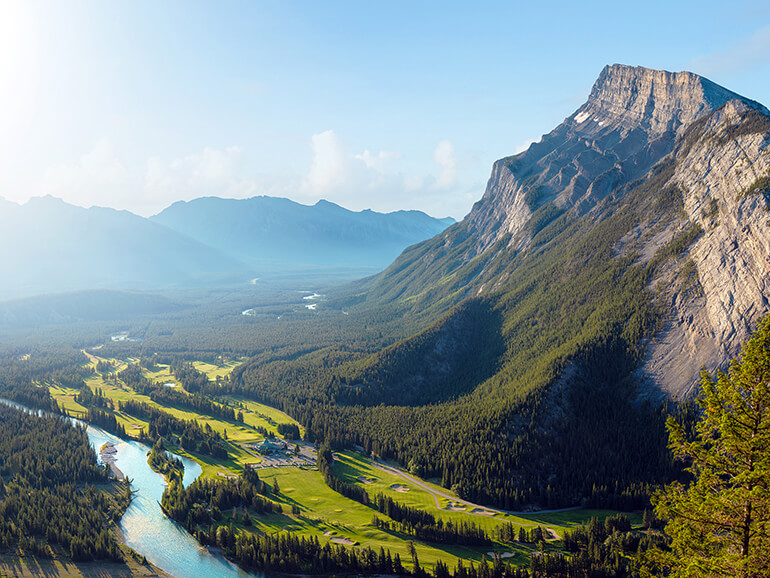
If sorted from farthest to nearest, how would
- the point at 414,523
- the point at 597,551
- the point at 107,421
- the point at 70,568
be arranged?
the point at 107,421, the point at 414,523, the point at 70,568, the point at 597,551

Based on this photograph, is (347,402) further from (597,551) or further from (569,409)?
(597,551)

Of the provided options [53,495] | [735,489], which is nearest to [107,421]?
[53,495]

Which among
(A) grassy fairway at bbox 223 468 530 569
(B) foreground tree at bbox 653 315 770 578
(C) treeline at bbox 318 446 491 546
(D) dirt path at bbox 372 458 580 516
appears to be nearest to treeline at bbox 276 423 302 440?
(A) grassy fairway at bbox 223 468 530 569

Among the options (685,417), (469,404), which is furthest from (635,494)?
(469,404)

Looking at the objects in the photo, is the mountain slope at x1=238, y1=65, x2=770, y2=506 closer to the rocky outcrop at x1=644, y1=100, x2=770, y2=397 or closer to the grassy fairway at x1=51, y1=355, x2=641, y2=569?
the rocky outcrop at x1=644, y1=100, x2=770, y2=397

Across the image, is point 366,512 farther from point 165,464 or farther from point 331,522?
point 165,464
